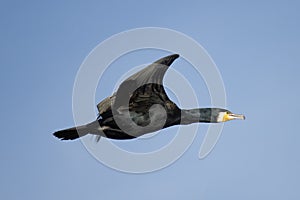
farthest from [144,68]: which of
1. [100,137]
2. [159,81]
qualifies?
[100,137]

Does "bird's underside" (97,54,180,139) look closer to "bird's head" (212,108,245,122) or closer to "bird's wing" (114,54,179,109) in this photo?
"bird's wing" (114,54,179,109)

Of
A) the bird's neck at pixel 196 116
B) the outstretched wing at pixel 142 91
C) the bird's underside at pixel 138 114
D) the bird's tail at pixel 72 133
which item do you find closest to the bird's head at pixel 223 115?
the bird's neck at pixel 196 116

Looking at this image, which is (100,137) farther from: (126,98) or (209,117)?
(209,117)

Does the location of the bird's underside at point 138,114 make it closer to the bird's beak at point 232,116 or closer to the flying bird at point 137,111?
the flying bird at point 137,111

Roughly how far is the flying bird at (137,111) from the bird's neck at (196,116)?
3 cm

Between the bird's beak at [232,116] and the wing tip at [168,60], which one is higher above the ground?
the wing tip at [168,60]

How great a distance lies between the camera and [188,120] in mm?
24047

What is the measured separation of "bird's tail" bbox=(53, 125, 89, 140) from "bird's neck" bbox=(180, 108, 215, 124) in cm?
324

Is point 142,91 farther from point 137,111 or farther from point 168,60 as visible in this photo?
point 168,60

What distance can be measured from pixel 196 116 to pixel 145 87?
7.55 feet

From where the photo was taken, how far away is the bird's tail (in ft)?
75.5

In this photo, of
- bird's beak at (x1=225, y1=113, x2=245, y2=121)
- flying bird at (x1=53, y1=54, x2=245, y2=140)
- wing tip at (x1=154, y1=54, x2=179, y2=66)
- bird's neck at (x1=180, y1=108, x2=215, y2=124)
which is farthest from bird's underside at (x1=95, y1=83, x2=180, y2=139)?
bird's beak at (x1=225, y1=113, x2=245, y2=121)

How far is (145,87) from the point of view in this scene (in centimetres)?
2292

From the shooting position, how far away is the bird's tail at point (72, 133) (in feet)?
75.5
